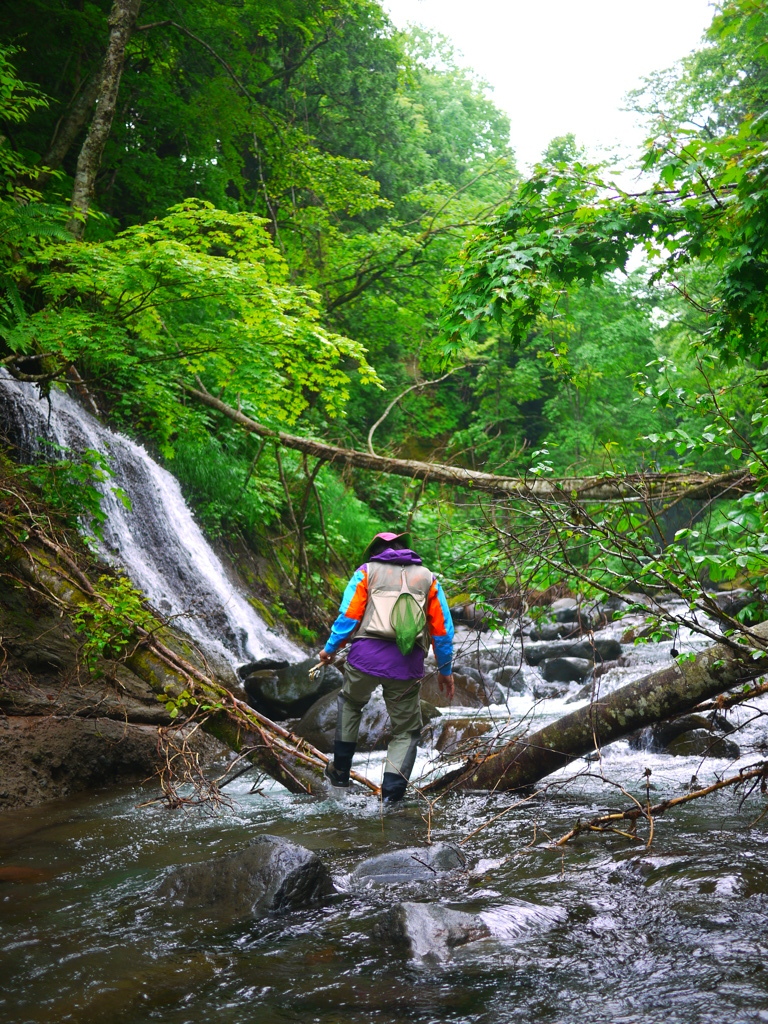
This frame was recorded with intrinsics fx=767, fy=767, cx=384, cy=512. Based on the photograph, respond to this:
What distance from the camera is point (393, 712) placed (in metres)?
5.90

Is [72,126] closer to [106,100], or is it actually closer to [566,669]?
[106,100]

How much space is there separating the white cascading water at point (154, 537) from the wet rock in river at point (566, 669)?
4293mm

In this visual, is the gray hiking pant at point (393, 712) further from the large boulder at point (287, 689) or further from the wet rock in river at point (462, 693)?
the wet rock in river at point (462, 693)

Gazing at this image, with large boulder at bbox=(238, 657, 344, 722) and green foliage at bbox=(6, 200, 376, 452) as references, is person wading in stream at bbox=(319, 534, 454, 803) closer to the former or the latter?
large boulder at bbox=(238, 657, 344, 722)

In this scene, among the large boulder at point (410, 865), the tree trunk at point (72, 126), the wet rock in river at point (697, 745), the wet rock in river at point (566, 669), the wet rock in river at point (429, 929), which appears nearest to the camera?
the wet rock in river at point (429, 929)

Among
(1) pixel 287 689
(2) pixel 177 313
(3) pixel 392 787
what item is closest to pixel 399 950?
(3) pixel 392 787

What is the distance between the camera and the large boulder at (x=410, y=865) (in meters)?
4.12

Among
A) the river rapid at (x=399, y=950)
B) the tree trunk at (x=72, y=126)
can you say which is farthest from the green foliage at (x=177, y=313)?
the river rapid at (x=399, y=950)

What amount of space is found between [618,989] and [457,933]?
73 centimetres

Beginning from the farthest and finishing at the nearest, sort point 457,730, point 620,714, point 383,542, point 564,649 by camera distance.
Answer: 1. point 564,649
2. point 457,730
3. point 383,542
4. point 620,714

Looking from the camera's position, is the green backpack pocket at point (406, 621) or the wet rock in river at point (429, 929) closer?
the wet rock in river at point (429, 929)

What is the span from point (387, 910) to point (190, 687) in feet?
9.87

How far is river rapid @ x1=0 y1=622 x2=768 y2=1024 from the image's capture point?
2.74 meters

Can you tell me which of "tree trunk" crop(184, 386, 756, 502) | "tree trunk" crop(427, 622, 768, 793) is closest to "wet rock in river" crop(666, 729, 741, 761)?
"tree trunk" crop(427, 622, 768, 793)
